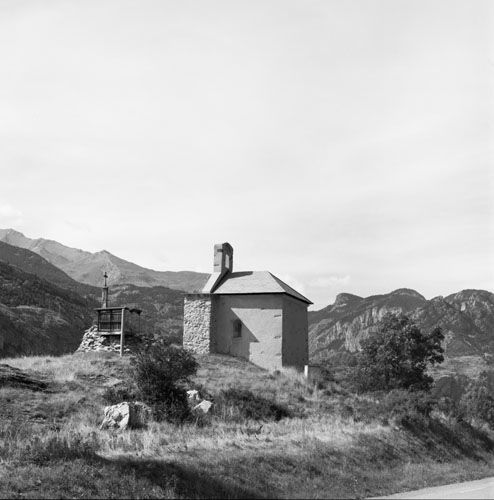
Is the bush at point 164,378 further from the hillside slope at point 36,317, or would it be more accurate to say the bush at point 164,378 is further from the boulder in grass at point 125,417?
the hillside slope at point 36,317

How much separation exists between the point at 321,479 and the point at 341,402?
15.6 m

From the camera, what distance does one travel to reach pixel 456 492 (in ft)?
52.9

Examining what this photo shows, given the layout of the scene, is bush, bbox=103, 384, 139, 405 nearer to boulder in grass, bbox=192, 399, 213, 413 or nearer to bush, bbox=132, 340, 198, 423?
bush, bbox=132, 340, 198, 423

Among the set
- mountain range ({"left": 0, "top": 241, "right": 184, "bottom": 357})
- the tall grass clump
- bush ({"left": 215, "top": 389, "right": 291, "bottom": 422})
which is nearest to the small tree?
mountain range ({"left": 0, "top": 241, "right": 184, "bottom": 357})

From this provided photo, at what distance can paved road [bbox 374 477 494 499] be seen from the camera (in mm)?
15070

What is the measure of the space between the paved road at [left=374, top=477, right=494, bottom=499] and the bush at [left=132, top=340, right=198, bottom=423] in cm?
985

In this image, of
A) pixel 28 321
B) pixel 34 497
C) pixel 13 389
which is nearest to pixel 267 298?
pixel 13 389

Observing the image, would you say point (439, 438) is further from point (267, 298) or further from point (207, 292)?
point (207, 292)

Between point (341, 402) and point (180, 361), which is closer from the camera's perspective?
point (180, 361)

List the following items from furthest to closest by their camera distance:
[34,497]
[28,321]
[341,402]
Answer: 1. [28,321]
2. [341,402]
3. [34,497]

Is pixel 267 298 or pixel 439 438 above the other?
pixel 267 298

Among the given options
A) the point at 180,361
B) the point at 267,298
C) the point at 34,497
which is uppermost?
the point at 267,298

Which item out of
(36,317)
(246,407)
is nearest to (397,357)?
(246,407)

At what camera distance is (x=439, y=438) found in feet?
97.3
